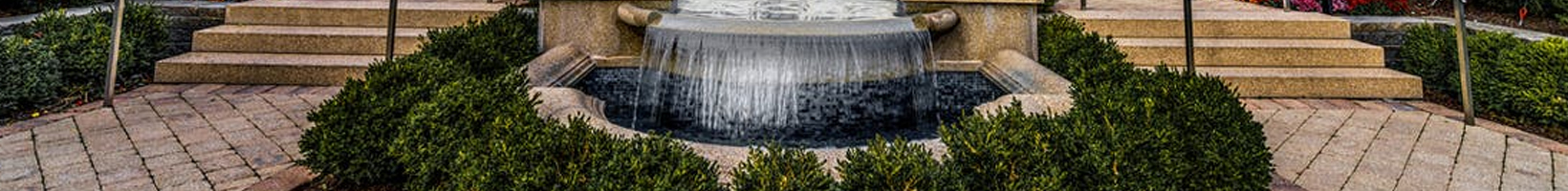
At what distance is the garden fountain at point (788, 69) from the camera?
15.3ft

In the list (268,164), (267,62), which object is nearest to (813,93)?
(268,164)

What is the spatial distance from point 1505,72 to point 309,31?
893cm

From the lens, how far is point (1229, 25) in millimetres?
7406

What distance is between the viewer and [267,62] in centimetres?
651

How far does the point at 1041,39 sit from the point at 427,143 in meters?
4.71

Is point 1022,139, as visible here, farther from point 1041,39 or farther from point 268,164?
point 1041,39

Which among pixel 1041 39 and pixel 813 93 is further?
pixel 1041 39

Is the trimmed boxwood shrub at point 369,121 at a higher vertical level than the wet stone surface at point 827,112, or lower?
higher

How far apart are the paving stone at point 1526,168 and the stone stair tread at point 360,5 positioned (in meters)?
7.18

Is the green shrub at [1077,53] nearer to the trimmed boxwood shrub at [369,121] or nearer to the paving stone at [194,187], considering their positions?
the trimmed boxwood shrub at [369,121]

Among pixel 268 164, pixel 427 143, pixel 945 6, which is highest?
pixel 945 6

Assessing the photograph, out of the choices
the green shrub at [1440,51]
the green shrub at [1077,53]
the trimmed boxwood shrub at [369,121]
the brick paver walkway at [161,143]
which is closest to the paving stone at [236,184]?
the brick paver walkway at [161,143]

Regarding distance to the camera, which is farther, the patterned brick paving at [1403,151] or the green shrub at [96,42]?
the green shrub at [96,42]

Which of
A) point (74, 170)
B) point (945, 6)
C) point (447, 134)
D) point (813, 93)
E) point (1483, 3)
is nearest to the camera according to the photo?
point (447, 134)
